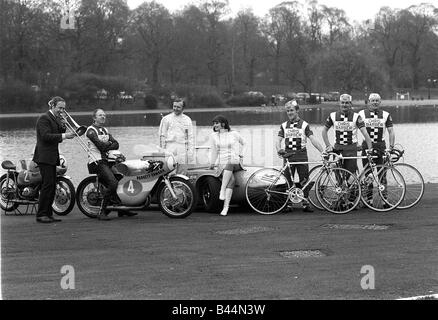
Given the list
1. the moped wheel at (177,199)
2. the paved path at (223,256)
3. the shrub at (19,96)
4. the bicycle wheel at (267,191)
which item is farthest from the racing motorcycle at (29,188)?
the shrub at (19,96)

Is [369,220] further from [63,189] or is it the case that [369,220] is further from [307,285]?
[63,189]

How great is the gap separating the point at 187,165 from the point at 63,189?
6.82ft

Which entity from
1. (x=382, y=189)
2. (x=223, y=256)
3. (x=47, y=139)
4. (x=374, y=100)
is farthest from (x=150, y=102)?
(x=223, y=256)

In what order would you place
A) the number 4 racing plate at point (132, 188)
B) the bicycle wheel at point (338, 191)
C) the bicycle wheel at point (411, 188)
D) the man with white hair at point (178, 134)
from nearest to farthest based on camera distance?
the number 4 racing plate at point (132, 188) → the bicycle wheel at point (338, 191) → the bicycle wheel at point (411, 188) → the man with white hair at point (178, 134)

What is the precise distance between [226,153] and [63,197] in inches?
106

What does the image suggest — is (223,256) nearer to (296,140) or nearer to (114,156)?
(114,156)

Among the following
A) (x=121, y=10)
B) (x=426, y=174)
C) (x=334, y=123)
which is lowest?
(x=426, y=174)

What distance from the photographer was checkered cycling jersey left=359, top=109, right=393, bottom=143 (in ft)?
36.5

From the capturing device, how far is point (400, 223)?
30.7 ft

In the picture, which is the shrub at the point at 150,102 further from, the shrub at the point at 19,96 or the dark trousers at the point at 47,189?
the dark trousers at the point at 47,189

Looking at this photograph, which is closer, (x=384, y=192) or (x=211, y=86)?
(x=384, y=192)

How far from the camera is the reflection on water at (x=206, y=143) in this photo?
1622cm

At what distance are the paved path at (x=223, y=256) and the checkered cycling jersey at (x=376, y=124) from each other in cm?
138

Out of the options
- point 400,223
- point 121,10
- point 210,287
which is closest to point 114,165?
point 400,223
